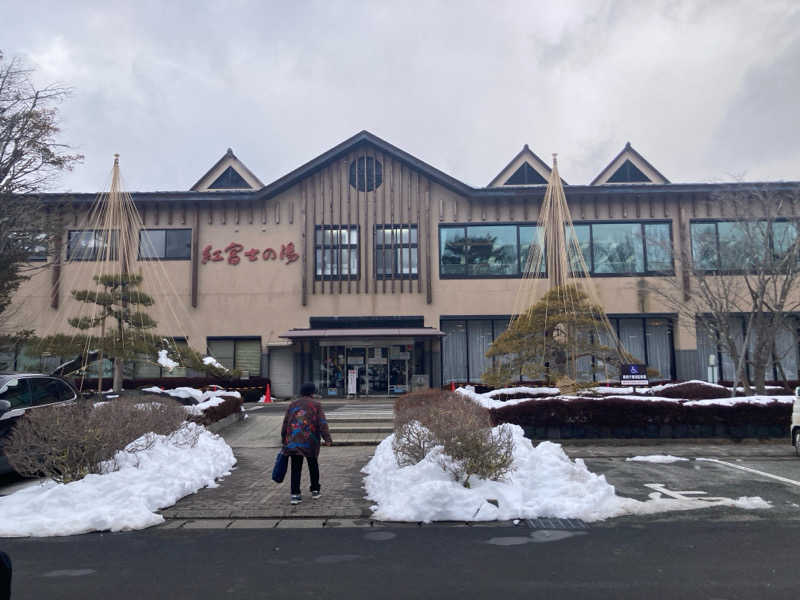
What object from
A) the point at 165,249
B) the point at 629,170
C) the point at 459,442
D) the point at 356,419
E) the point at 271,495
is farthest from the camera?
the point at 629,170

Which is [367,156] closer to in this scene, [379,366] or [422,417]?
[379,366]

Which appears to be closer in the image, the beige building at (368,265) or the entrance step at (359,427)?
the entrance step at (359,427)

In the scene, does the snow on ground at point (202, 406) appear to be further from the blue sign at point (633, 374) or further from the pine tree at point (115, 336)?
the blue sign at point (633, 374)

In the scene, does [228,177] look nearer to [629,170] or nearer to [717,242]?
[629,170]

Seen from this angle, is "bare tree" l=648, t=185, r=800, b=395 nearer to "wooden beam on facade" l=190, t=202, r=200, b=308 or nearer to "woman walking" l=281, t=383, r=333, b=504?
"woman walking" l=281, t=383, r=333, b=504

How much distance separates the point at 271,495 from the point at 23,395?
193 inches

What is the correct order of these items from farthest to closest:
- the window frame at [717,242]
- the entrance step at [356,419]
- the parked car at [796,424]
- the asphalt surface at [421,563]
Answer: the window frame at [717,242]
the entrance step at [356,419]
the parked car at [796,424]
the asphalt surface at [421,563]

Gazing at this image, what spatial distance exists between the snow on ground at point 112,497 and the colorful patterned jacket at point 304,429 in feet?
5.76

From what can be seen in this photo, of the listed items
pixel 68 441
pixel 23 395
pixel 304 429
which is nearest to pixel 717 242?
pixel 304 429

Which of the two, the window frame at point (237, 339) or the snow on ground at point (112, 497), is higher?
the window frame at point (237, 339)

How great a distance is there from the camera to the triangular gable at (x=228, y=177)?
30094mm

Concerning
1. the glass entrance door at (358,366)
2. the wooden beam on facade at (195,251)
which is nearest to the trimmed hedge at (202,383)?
the wooden beam on facade at (195,251)

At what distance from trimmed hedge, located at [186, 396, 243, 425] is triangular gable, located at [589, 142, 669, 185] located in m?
22.0

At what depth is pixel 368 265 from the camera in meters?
27.1
